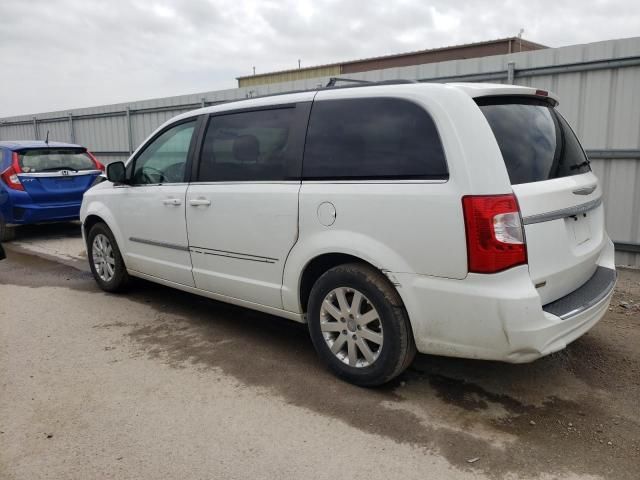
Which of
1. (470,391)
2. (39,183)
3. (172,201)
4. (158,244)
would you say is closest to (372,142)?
(470,391)

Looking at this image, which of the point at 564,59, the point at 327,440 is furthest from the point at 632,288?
the point at 327,440

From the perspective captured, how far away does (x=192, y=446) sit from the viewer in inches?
112

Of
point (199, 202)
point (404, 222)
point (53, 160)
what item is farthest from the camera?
point (53, 160)

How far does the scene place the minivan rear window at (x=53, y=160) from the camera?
339 inches

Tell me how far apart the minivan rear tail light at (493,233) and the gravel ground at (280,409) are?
3.07 ft

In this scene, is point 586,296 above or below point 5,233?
above

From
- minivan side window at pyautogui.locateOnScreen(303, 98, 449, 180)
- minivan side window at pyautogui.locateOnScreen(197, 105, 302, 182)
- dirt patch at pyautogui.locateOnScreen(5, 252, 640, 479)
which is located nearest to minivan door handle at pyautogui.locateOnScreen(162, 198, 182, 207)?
minivan side window at pyautogui.locateOnScreen(197, 105, 302, 182)

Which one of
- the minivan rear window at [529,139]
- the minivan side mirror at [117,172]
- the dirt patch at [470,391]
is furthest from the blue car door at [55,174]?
the minivan rear window at [529,139]

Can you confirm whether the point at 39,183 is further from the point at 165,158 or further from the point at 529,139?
the point at 529,139

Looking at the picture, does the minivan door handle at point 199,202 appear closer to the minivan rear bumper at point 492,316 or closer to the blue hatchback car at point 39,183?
the minivan rear bumper at point 492,316

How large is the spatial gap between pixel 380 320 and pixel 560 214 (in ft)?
3.85

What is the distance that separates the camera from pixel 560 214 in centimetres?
305

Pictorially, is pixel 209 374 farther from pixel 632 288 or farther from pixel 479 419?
pixel 632 288

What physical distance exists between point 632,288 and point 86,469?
5.17 meters
